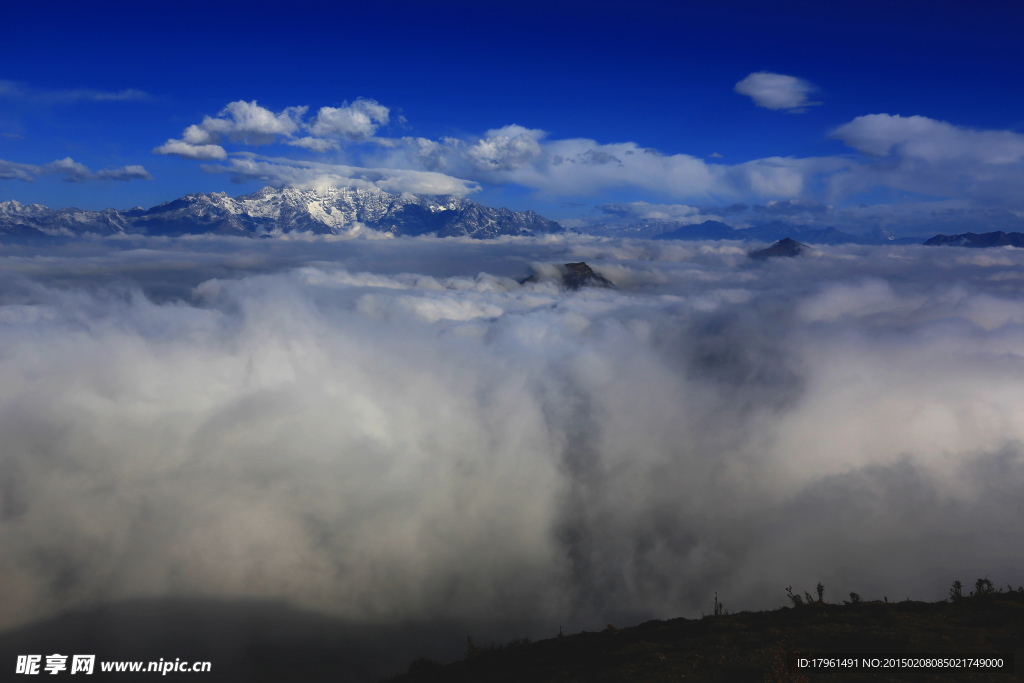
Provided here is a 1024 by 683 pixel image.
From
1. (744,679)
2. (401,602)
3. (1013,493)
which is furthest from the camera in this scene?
(401,602)

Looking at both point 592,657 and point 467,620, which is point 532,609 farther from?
point 592,657

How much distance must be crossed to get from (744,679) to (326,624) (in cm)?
17842

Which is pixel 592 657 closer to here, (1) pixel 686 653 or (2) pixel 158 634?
(1) pixel 686 653

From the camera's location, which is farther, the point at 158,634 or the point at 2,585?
the point at 2,585

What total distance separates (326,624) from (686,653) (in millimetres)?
173762

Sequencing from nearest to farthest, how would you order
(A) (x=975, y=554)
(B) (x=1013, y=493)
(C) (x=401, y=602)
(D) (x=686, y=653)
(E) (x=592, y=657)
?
(D) (x=686, y=653) → (E) (x=592, y=657) → (A) (x=975, y=554) → (B) (x=1013, y=493) → (C) (x=401, y=602)

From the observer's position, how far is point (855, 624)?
3081cm

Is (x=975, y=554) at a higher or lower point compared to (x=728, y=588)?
higher

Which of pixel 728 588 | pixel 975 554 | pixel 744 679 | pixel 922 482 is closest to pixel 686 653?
pixel 744 679

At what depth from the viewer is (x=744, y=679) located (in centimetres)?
2627

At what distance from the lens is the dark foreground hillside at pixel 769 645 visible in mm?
26672

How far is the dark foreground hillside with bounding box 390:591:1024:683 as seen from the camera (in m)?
26.7

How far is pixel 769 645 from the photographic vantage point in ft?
97.7

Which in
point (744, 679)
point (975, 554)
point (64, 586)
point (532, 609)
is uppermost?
point (744, 679)
